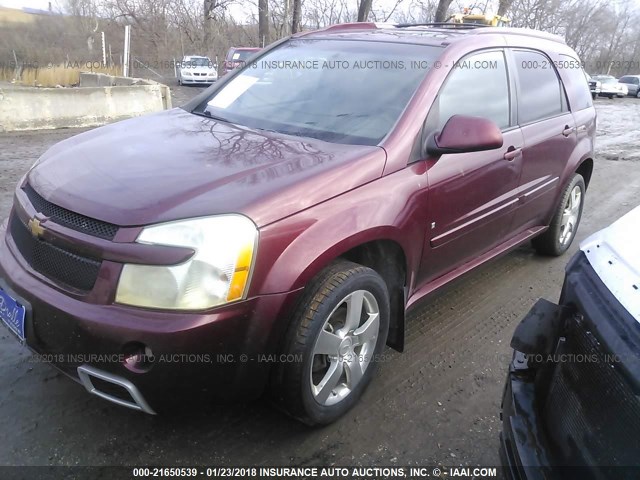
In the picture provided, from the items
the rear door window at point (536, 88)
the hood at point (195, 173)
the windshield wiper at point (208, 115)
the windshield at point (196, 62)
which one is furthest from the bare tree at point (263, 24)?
the hood at point (195, 173)

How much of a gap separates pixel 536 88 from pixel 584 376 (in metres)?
2.77

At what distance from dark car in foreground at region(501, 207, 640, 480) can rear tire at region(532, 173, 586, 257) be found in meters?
2.62

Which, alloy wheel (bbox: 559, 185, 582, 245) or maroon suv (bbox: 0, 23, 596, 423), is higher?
maroon suv (bbox: 0, 23, 596, 423)

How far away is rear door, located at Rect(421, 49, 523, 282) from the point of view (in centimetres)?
283

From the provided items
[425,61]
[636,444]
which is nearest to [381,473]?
[636,444]

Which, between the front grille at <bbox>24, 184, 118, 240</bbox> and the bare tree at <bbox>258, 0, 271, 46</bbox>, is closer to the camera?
the front grille at <bbox>24, 184, 118, 240</bbox>

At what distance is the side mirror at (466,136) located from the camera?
261 centimetres

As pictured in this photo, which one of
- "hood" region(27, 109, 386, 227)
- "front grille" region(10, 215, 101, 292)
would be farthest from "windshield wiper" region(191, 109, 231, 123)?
"front grille" region(10, 215, 101, 292)

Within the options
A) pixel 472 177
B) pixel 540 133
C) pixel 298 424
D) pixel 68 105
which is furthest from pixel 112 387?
pixel 68 105

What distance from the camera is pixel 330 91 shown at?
3051 mm

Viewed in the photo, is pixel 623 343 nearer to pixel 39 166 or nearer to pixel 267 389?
pixel 267 389

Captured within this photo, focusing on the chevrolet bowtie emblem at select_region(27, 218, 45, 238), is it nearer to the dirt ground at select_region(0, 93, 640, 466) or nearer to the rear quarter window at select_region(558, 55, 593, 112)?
the dirt ground at select_region(0, 93, 640, 466)

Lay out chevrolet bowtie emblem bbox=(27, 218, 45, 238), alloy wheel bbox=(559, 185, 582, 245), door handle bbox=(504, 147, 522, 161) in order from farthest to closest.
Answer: alloy wheel bbox=(559, 185, 582, 245)
door handle bbox=(504, 147, 522, 161)
chevrolet bowtie emblem bbox=(27, 218, 45, 238)

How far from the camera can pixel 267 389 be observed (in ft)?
7.40
